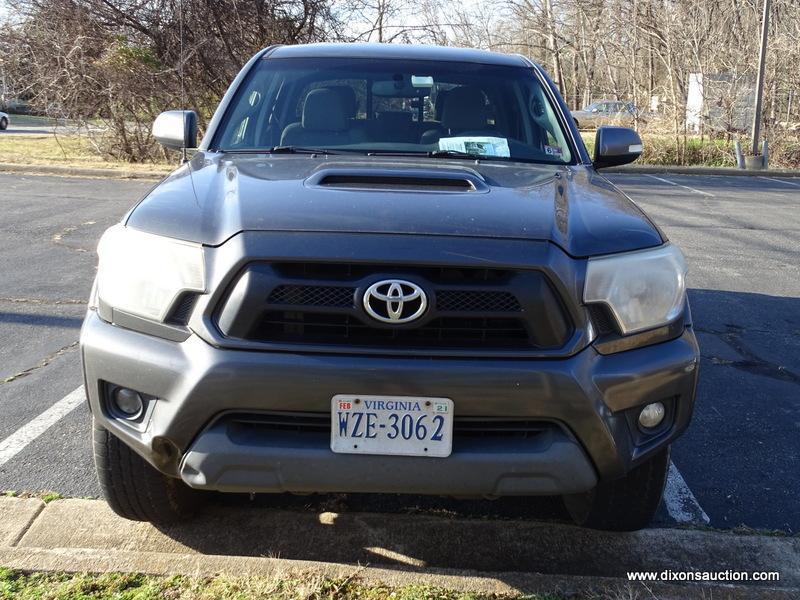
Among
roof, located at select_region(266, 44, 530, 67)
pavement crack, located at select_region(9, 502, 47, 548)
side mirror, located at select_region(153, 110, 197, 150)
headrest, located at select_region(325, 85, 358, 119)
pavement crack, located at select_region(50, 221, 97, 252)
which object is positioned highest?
roof, located at select_region(266, 44, 530, 67)

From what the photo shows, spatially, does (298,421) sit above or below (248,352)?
below

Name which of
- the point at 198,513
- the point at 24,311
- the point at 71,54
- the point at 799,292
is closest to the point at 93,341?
the point at 198,513

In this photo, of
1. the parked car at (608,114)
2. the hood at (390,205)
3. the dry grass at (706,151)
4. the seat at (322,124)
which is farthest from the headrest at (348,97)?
the dry grass at (706,151)

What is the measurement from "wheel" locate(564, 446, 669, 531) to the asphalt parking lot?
31cm

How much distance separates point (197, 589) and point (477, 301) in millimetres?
1245

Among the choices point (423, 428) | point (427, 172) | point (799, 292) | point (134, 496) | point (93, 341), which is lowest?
point (799, 292)

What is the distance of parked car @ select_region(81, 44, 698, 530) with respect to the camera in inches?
88.1

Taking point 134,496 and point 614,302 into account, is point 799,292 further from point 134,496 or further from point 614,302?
point 134,496

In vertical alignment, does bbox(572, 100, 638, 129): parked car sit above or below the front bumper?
below

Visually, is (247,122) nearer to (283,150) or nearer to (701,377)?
(283,150)

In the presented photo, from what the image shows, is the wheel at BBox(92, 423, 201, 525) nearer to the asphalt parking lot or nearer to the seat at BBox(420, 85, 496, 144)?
the asphalt parking lot

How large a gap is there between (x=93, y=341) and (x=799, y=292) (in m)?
6.16

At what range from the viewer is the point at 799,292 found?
6742 millimetres

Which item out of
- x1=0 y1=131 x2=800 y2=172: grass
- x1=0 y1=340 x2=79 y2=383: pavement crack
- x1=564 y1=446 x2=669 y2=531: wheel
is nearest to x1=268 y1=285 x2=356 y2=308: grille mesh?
x1=564 y1=446 x2=669 y2=531: wheel
